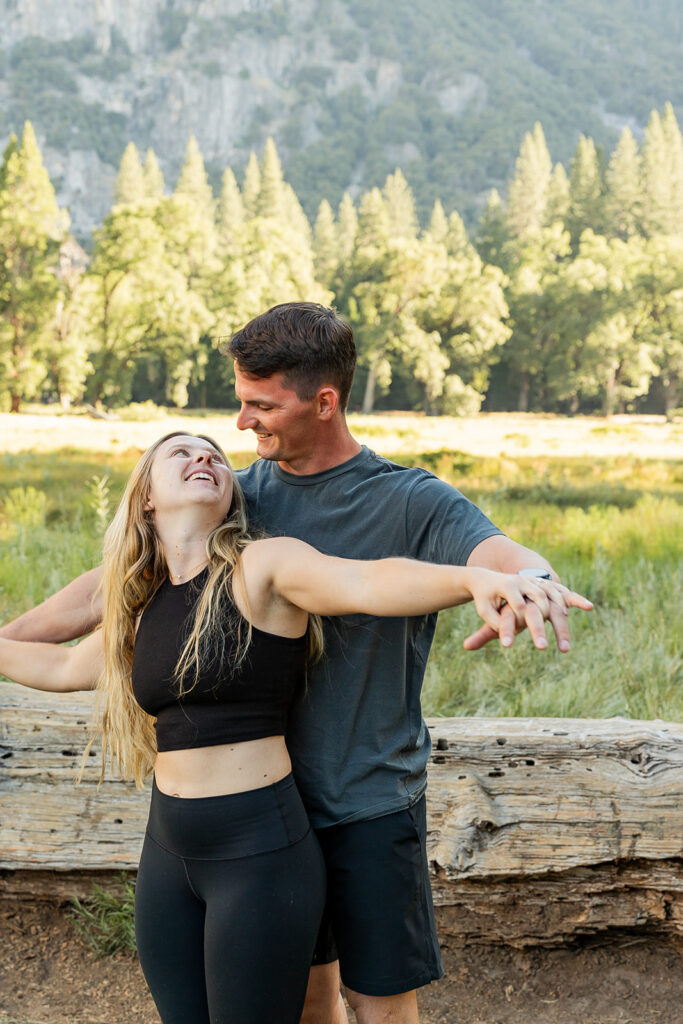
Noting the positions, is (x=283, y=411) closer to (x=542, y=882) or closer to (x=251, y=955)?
(x=251, y=955)

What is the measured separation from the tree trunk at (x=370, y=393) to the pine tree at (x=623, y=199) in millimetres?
7307

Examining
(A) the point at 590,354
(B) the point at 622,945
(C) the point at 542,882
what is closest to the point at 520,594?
(C) the point at 542,882

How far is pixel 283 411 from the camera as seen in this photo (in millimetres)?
1878

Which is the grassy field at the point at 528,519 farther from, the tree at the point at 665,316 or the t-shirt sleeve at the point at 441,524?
the t-shirt sleeve at the point at 441,524

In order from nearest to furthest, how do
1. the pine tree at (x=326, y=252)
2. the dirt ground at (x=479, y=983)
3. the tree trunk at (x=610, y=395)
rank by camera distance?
the dirt ground at (x=479, y=983), the tree trunk at (x=610, y=395), the pine tree at (x=326, y=252)

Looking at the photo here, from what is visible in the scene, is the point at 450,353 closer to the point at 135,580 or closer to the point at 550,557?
the point at 550,557

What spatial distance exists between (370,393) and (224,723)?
38.9 ft

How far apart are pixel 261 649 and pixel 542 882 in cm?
176

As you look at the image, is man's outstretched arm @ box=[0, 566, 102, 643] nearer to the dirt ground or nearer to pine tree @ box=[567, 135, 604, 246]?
the dirt ground

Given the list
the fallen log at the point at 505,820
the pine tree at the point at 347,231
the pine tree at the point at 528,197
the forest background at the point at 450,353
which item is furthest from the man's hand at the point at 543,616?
the pine tree at the point at 528,197

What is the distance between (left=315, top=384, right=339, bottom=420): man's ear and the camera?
1.89 meters

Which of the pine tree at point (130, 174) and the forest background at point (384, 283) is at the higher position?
the pine tree at point (130, 174)

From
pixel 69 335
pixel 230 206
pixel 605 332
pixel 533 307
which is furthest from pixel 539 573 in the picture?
pixel 230 206

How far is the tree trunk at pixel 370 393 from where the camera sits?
1222 cm
